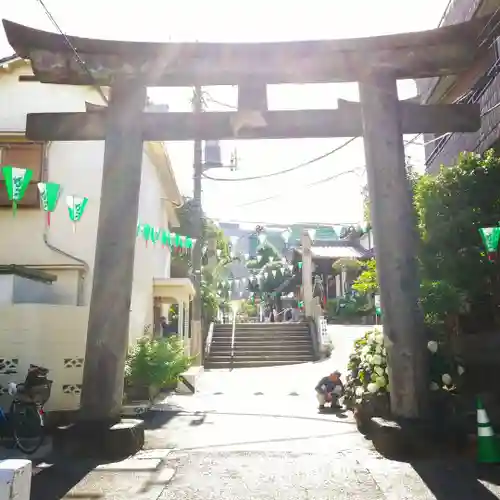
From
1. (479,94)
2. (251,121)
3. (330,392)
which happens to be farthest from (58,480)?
(479,94)

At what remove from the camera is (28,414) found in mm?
7844

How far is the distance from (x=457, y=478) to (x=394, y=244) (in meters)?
2.92

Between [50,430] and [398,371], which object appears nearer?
[398,371]

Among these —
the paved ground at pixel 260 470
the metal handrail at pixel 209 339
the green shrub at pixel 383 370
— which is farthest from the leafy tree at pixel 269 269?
the green shrub at pixel 383 370

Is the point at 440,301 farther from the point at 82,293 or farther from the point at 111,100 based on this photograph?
the point at 82,293

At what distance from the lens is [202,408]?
1177 cm

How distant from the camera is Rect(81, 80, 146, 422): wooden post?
6.89m

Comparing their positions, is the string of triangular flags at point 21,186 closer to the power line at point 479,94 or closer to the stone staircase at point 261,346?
the power line at point 479,94

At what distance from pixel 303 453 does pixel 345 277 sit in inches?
1124

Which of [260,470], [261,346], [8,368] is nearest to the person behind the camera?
[260,470]

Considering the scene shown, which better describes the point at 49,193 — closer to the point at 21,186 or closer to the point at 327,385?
the point at 21,186

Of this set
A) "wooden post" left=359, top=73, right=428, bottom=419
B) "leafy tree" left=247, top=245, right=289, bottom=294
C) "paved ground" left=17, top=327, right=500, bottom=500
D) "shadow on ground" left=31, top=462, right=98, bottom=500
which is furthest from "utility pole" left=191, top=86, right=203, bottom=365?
"leafy tree" left=247, top=245, right=289, bottom=294

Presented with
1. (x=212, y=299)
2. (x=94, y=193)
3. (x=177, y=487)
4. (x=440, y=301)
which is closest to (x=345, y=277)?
(x=212, y=299)

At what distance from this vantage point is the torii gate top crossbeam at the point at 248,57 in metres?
7.40
